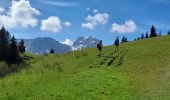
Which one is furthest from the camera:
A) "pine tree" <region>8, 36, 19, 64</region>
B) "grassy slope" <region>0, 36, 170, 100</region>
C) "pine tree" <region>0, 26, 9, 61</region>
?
"pine tree" <region>0, 26, 9, 61</region>

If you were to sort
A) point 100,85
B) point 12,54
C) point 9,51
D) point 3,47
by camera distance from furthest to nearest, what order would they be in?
point 3,47, point 9,51, point 12,54, point 100,85

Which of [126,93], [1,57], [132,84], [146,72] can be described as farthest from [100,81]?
[1,57]

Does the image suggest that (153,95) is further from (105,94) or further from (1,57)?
(1,57)

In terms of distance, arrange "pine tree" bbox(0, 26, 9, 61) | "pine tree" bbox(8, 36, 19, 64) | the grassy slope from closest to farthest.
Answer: the grassy slope → "pine tree" bbox(8, 36, 19, 64) → "pine tree" bbox(0, 26, 9, 61)

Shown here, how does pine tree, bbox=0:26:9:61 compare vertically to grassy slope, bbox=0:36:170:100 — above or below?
above

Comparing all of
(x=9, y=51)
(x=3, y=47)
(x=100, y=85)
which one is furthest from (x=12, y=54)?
(x=100, y=85)

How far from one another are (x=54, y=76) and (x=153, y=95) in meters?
14.8

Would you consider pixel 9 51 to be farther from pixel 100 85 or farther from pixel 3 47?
pixel 100 85

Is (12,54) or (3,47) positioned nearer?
(12,54)

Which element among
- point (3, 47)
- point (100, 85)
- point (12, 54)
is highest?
point (3, 47)

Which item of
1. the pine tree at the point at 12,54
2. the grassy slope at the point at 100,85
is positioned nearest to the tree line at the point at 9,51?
the pine tree at the point at 12,54

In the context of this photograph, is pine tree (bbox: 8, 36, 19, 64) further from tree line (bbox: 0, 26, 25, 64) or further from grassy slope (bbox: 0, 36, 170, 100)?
grassy slope (bbox: 0, 36, 170, 100)

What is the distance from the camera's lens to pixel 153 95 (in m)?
31.5

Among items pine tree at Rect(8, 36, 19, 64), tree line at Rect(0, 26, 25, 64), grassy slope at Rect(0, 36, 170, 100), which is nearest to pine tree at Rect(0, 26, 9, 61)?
tree line at Rect(0, 26, 25, 64)
